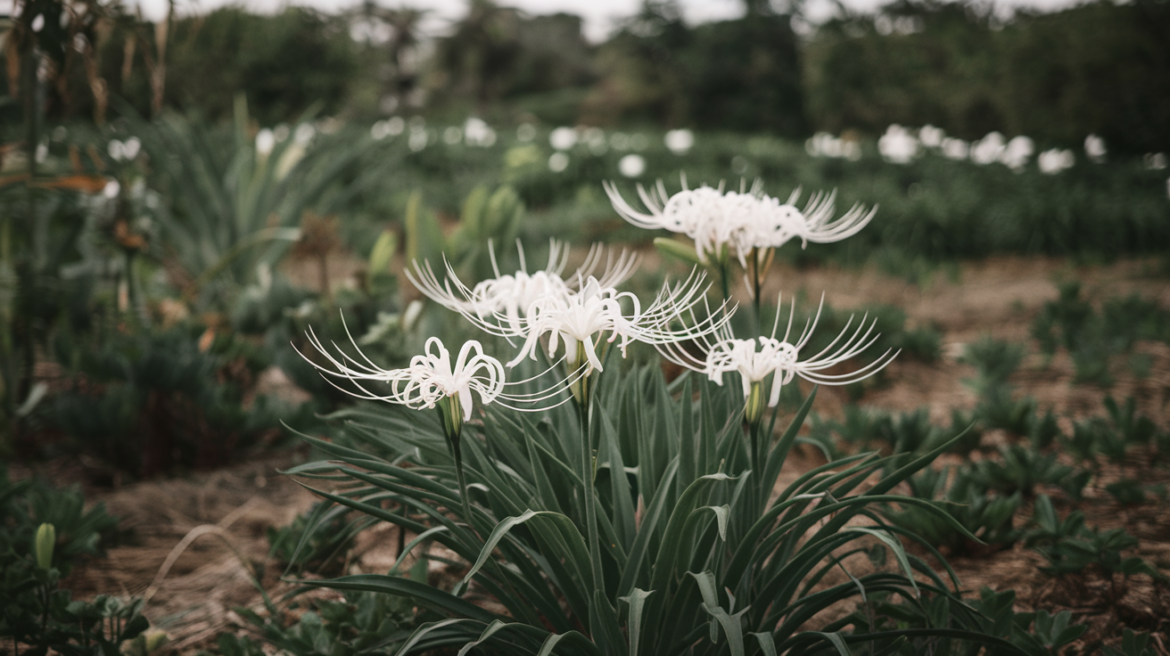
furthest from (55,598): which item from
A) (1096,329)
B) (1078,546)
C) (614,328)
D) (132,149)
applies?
(1096,329)

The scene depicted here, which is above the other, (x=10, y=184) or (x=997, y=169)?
(x=997, y=169)

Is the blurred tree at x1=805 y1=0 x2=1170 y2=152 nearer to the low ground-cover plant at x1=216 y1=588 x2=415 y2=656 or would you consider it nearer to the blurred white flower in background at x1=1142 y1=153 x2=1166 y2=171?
the blurred white flower in background at x1=1142 y1=153 x2=1166 y2=171

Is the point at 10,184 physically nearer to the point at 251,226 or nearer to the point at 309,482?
the point at 309,482

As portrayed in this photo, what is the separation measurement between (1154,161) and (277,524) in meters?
11.3

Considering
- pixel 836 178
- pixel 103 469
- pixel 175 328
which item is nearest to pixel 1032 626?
pixel 103 469

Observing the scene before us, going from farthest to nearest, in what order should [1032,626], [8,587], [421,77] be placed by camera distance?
[421,77], [1032,626], [8,587]

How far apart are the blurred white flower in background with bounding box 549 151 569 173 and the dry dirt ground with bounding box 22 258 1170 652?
580cm

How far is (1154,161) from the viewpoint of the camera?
9.86 meters

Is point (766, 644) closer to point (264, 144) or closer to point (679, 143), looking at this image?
point (264, 144)

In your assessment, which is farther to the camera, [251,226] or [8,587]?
[251,226]

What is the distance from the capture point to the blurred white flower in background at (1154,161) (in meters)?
9.28

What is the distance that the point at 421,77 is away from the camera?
35125mm

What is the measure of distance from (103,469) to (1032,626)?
2.97m

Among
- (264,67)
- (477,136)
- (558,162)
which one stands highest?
(264,67)
